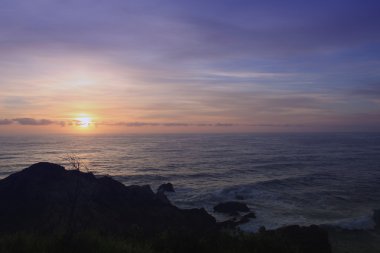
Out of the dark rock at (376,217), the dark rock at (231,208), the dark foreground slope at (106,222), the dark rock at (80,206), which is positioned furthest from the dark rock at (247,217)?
the dark rock at (376,217)

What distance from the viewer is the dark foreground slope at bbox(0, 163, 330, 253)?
37.1ft

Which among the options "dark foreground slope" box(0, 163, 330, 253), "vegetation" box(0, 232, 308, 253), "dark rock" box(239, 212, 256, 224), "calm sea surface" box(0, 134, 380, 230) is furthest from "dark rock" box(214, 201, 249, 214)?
"vegetation" box(0, 232, 308, 253)

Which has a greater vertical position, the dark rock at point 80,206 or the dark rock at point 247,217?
the dark rock at point 80,206

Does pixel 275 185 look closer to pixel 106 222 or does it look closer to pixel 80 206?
pixel 106 222

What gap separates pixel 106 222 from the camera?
874 inches

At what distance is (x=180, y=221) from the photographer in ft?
79.5

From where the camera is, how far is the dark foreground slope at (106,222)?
1130 cm

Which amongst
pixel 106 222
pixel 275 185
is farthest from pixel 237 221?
pixel 275 185

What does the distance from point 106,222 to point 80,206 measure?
1.90 meters

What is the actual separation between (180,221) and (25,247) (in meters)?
14.4

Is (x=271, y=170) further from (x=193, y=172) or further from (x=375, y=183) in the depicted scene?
(x=375, y=183)

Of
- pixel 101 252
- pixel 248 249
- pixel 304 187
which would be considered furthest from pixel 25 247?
pixel 304 187

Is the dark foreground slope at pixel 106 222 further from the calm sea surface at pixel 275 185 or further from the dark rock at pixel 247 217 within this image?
the calm sea surface at pixel 275 185

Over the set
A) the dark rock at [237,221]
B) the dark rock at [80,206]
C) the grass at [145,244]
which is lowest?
the dark rock at [237,221]
